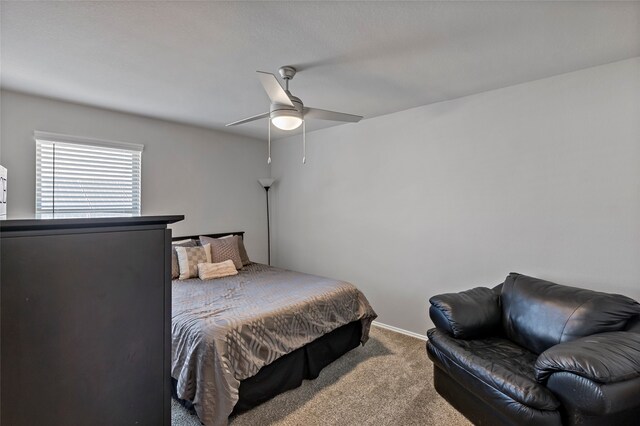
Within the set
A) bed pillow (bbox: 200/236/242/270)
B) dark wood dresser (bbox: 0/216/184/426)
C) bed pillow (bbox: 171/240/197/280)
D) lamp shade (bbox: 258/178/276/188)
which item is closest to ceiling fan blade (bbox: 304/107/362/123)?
dark wood dresser (bbox: 0/216/184/426)

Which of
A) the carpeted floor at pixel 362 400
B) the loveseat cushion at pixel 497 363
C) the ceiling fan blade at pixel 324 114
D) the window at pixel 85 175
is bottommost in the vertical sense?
the carpeted floor at pixel 362 400

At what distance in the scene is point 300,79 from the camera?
2496mm

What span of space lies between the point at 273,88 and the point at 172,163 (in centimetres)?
250

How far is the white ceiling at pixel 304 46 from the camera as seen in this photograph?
1.64m

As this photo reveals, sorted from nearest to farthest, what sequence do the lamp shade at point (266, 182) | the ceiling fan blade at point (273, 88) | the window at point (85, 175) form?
the ceiling fan blade at point (273, 88) → the window at point (85, 175) → the lamp shade at point (266, 182)

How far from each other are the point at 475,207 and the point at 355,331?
5.56 feet

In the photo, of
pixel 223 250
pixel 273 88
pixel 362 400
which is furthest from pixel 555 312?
pixel 223 250

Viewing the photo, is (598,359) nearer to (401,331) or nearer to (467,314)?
(467,314)

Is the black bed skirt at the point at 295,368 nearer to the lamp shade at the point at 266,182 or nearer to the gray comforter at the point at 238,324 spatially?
the gray comforter at the point at 238,324

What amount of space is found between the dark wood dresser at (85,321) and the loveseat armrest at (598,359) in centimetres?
180

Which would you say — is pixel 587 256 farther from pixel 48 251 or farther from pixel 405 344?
pixel 48 251

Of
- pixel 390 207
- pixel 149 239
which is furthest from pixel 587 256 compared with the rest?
pixel 149 239

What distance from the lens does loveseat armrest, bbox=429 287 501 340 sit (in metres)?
2.19

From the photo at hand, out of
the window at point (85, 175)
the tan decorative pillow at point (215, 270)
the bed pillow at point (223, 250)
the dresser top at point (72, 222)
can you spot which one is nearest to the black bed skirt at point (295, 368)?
the tan decorative pillow at point (215, 270)
